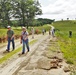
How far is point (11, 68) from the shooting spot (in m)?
13.2

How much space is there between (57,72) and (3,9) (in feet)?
221

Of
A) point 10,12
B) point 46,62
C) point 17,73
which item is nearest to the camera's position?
point 17,73

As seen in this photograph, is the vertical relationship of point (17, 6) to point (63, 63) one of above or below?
above

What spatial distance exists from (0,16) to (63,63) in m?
62.5

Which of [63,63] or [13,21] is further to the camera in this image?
[13,21]

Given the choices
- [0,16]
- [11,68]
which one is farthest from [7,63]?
[0,16]

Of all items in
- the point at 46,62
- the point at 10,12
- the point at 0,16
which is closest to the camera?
the point at 46,62

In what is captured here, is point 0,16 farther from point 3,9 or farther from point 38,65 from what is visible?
point 38,65

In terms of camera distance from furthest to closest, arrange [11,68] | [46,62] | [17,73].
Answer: [46,62]
[11,68]
[17,73]

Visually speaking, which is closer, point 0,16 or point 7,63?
point 7,63

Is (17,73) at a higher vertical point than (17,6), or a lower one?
lower

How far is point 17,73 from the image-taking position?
12.1 m

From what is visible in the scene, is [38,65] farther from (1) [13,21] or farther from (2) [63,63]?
(1) [13,21]

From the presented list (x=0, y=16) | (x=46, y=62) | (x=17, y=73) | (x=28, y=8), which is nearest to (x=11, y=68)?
(x=17, y=73)
